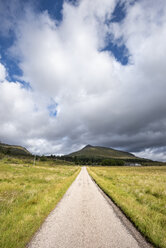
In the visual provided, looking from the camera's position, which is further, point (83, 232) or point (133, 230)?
point (133, 230)

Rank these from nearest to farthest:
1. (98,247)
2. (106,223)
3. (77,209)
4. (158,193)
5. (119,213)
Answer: (98,247), (106,223), (119,213), (77,209), (158,193)

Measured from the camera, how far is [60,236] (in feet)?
14.0

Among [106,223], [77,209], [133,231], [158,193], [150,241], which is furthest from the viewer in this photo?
[158,193]

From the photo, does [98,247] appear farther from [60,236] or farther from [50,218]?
[50,218]

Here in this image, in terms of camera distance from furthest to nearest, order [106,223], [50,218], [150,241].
Result: [50,218], [106,223], [150,241]

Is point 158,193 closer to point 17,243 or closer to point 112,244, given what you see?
point 112,244

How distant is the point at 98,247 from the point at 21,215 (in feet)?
13.1

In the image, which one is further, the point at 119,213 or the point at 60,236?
the point at 119,213

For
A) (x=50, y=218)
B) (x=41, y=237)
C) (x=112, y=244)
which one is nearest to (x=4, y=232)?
(x=41, y=237)

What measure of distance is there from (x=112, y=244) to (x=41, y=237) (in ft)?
7.85

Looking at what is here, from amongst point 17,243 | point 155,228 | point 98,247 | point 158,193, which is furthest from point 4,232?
point 158,193

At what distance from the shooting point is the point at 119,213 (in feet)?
21.1

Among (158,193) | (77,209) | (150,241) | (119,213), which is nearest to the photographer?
(150,241)

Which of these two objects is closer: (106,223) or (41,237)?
(41,237)
